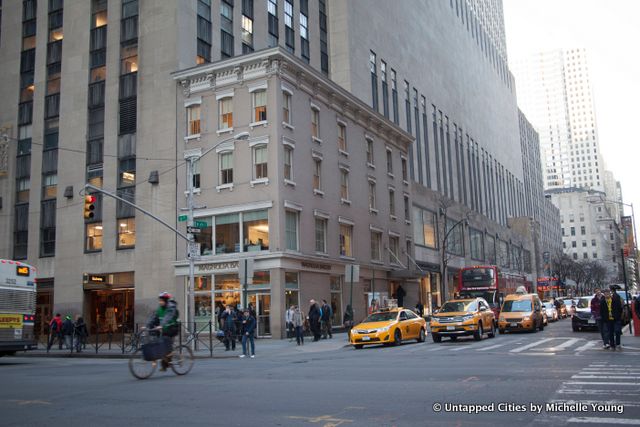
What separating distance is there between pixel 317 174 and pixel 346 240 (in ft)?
17.6

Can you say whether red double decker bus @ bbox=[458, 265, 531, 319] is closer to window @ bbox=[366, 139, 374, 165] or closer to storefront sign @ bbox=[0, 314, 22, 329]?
window @ bbox=[366, 139, 374, 165]

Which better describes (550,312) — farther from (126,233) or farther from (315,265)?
(126,233)

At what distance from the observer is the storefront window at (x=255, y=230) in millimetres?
35719

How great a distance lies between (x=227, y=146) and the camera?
122 ft

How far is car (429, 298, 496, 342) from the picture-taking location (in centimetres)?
2561

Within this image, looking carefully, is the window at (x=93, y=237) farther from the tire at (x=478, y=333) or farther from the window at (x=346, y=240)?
the tire at (x=478, y=333)

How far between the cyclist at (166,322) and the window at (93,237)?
97.1 feet

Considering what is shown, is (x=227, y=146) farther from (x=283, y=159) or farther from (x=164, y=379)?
(x=164, y=379)

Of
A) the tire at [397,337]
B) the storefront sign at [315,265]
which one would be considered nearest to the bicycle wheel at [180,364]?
the tire at [397,337]

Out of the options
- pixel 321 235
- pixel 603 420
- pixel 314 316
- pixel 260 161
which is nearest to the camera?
pixel 603 420

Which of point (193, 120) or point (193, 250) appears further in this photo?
point (193, 120)

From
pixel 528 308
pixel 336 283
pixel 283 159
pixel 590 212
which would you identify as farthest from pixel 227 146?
pixel 590 212

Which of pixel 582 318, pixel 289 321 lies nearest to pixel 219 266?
pixel 289 321

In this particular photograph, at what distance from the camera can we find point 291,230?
36.7 m
